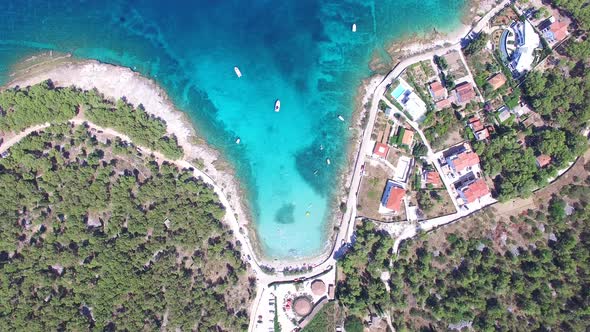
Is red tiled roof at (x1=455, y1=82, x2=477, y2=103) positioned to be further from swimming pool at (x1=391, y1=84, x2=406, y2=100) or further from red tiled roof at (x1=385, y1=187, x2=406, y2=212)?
red tiled roof at (x1=385, y1=187, x2=406, y2=212)

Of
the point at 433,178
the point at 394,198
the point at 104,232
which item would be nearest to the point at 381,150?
the point at 394,198

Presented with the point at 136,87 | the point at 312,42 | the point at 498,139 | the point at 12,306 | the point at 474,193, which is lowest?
the point at 12,306

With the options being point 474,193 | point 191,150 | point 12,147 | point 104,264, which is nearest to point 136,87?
point 191,150

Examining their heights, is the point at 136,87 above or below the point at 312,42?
below

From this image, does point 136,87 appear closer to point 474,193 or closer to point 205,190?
point 205,190

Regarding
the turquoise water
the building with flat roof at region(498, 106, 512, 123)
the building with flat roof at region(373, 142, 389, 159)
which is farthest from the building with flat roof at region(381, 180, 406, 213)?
the building with flat roof at region(498, 106, 512, 123)
